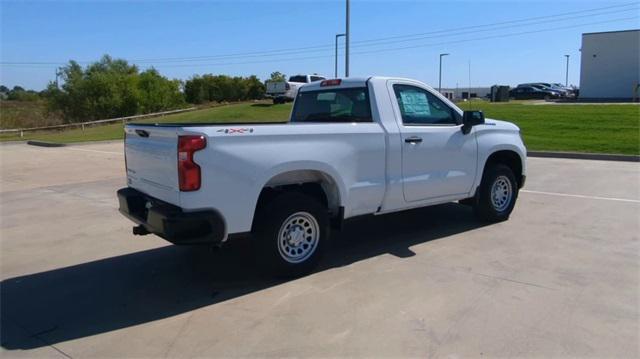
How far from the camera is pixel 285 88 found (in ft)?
128

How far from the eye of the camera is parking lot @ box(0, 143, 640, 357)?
150 inches

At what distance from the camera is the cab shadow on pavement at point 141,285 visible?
13.8ft

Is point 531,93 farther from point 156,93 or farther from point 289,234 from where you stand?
point 289,234

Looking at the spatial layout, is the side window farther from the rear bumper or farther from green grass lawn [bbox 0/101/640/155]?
green grass lawn [bbox 0/101/640/155]

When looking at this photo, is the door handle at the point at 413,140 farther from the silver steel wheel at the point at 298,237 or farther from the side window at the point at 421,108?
the silver steel wheel at the point at 298,237

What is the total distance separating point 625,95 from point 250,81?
136 ft

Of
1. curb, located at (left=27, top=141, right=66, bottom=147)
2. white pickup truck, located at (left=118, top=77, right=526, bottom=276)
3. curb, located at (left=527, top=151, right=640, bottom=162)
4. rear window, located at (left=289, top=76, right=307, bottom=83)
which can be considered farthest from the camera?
rear window, located at (left=289, top=76, right=307, bottom=83)

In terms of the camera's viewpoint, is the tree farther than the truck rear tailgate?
Yes

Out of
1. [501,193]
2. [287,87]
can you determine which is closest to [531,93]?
[287,87]

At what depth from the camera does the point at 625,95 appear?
4500 cm

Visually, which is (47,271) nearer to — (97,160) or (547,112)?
(97,160)

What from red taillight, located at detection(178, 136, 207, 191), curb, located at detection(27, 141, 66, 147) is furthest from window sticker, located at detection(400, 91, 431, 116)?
curb, located at detection(27, 141, 66, 147)

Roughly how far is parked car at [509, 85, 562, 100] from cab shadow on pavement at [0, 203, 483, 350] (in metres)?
45.5

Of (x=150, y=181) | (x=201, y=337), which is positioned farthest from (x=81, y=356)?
(x=150, y=181)
